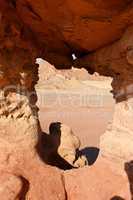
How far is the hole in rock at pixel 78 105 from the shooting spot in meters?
8.40

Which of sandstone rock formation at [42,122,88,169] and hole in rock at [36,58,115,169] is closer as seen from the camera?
sandstone rock formation at [42,122,88,169]

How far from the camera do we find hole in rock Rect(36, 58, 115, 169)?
8399 millimetres

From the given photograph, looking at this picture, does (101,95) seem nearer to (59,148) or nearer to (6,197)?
(59,148)

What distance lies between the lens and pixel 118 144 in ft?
14.1

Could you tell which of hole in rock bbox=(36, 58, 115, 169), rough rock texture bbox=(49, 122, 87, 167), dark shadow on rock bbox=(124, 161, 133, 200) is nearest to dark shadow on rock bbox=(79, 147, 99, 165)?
hole in rock bbox=(36, 58, 115, 169)

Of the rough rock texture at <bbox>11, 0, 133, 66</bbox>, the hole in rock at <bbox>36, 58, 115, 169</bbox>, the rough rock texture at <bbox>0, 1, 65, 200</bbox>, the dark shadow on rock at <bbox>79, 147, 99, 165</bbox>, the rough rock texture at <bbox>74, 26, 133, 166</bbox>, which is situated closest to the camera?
the rough rock texture at <bbox>11, 0, 133, 66</bbox>

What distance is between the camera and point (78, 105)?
1605 cm

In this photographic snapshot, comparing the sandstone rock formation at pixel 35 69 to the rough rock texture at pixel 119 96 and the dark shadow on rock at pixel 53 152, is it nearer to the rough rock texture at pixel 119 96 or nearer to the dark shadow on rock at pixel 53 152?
the rough rock texture at pixel 119 96

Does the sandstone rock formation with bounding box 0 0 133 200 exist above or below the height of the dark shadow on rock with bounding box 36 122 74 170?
above

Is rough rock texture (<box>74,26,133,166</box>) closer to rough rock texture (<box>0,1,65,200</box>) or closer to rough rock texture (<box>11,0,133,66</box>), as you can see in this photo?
rough rock texture (<box>11,0,133,66</box>)

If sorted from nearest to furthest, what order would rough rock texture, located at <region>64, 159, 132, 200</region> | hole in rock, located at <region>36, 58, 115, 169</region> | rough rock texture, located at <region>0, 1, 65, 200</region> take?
rough rock texture, located at <region>0, 1, 65, 200</region> → rough rock texture, located at <region>64, 159, 132, 200</region> → hole in rock, located at <region>36, 58, 115, 169</region>

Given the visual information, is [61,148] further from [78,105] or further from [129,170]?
[78,105]

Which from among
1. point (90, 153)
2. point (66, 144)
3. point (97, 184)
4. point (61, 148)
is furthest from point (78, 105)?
point (97, 184)

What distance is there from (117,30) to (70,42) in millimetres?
713
